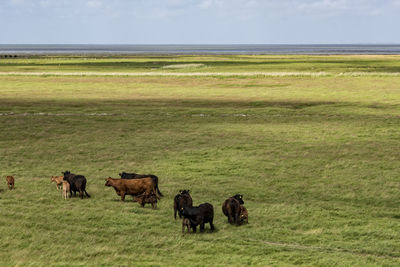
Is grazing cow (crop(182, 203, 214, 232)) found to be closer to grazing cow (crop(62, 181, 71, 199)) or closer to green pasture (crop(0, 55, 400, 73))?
grazing cow (crop(62, 181, 71, 199))

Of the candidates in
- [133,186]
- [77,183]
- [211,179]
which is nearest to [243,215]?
[133,186]

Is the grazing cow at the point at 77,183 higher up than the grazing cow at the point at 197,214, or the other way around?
the grazing cow at the point at 197,214

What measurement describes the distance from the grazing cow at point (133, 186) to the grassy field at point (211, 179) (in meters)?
0.33

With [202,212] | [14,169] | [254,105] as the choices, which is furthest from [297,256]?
[254,105]

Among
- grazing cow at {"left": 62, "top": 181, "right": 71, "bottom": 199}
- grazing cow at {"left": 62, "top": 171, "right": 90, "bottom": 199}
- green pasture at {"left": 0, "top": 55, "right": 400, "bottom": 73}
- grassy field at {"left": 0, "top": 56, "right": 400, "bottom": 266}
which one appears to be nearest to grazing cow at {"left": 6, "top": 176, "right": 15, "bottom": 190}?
grassy field at {"left": 0, "top": 56, "right": 400, "bottom": 266}

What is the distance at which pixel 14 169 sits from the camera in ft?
71.7

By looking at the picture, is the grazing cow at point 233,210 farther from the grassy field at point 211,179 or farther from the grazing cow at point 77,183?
the grazing cow at point 77,183

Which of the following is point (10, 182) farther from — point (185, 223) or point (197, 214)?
point (197, 214)

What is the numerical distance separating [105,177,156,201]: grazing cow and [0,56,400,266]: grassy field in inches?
13.0

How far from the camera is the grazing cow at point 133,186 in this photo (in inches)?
646

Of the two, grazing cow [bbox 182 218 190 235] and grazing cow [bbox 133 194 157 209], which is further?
grazing cow [bbox 133 194 157 209]

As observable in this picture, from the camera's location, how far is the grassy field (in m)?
12.7

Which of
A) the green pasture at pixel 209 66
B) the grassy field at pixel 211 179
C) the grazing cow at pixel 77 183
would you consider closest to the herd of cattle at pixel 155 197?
the grazing cow at pixel 77 183

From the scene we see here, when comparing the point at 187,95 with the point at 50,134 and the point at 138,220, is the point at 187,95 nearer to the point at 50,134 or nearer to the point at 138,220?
the point at 50,134
